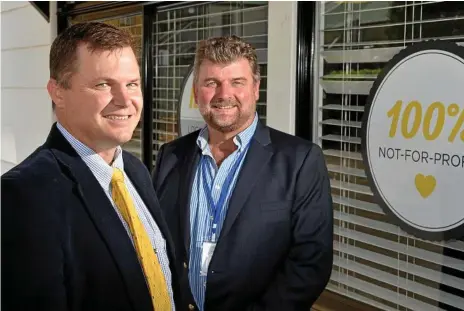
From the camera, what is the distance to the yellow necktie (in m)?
1.07

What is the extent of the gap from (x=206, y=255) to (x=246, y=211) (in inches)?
6.6

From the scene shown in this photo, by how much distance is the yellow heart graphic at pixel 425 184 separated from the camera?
1.94 metres

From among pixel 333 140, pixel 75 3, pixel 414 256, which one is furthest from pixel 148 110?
pixel 414 256

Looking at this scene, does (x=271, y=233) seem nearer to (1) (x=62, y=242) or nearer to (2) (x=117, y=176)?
(2) (x=117, y=176)

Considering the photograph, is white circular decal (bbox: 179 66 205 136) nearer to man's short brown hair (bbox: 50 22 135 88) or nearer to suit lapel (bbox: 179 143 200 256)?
suit lapel (bbox: 179 143 200 256)

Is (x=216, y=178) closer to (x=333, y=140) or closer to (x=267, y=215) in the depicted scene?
(x=267, y=215)

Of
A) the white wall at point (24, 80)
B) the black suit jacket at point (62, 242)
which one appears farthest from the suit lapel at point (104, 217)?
the white wall at point (24, 80)

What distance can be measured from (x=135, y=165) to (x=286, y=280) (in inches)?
25.1

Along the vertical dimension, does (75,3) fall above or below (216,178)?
above

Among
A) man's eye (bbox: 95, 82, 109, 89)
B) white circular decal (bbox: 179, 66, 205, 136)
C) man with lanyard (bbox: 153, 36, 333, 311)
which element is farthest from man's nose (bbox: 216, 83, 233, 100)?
white circular decal (bbox: 179, 66, 205, 136)

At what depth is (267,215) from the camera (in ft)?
5.25

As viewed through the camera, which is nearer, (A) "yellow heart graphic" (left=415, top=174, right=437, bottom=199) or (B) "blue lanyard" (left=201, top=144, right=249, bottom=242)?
(B) "blue lanyard" (left=201, top=144, right=249, bottom=242)

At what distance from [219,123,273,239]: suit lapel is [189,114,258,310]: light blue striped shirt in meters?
0.02

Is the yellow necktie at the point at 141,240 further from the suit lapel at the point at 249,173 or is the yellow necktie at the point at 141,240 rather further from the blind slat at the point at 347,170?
the blind slat at the point at 347,170
